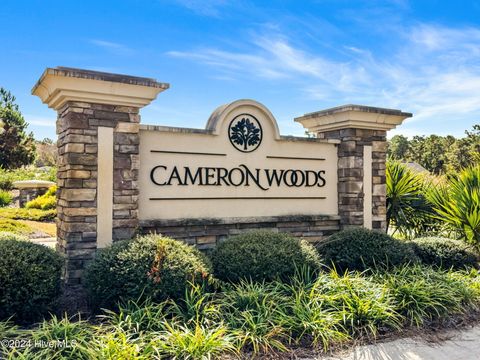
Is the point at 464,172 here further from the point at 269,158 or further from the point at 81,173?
the point at 81,173

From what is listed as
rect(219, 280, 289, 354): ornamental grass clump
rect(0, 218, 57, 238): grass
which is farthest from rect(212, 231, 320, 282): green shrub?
rect(0, 218, 57, 238): grass

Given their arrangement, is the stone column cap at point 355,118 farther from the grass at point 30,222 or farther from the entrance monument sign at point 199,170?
the grass at point 30,222

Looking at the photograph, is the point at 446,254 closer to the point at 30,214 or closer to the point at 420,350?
the point at 420,350

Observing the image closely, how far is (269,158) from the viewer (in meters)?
7.25

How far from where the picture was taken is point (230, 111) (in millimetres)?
6844

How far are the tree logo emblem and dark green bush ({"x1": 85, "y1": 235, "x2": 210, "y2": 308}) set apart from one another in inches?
98.5

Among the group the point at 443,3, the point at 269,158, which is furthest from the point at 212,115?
the point at 443,3

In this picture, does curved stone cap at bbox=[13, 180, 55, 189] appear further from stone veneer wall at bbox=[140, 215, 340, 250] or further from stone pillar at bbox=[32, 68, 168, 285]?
stone veneer wall at bbox=[140, 215, 340, 250]

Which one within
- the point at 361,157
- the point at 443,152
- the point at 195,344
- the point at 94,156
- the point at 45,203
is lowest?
the point at 195,344

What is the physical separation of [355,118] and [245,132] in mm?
2123

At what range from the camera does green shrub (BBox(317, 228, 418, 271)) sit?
6.21 meters

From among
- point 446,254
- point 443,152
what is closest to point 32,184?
point 446,254

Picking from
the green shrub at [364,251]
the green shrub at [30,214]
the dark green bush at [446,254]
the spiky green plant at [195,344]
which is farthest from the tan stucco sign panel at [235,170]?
the green shrub at [30,214]

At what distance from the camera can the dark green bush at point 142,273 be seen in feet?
15.0
